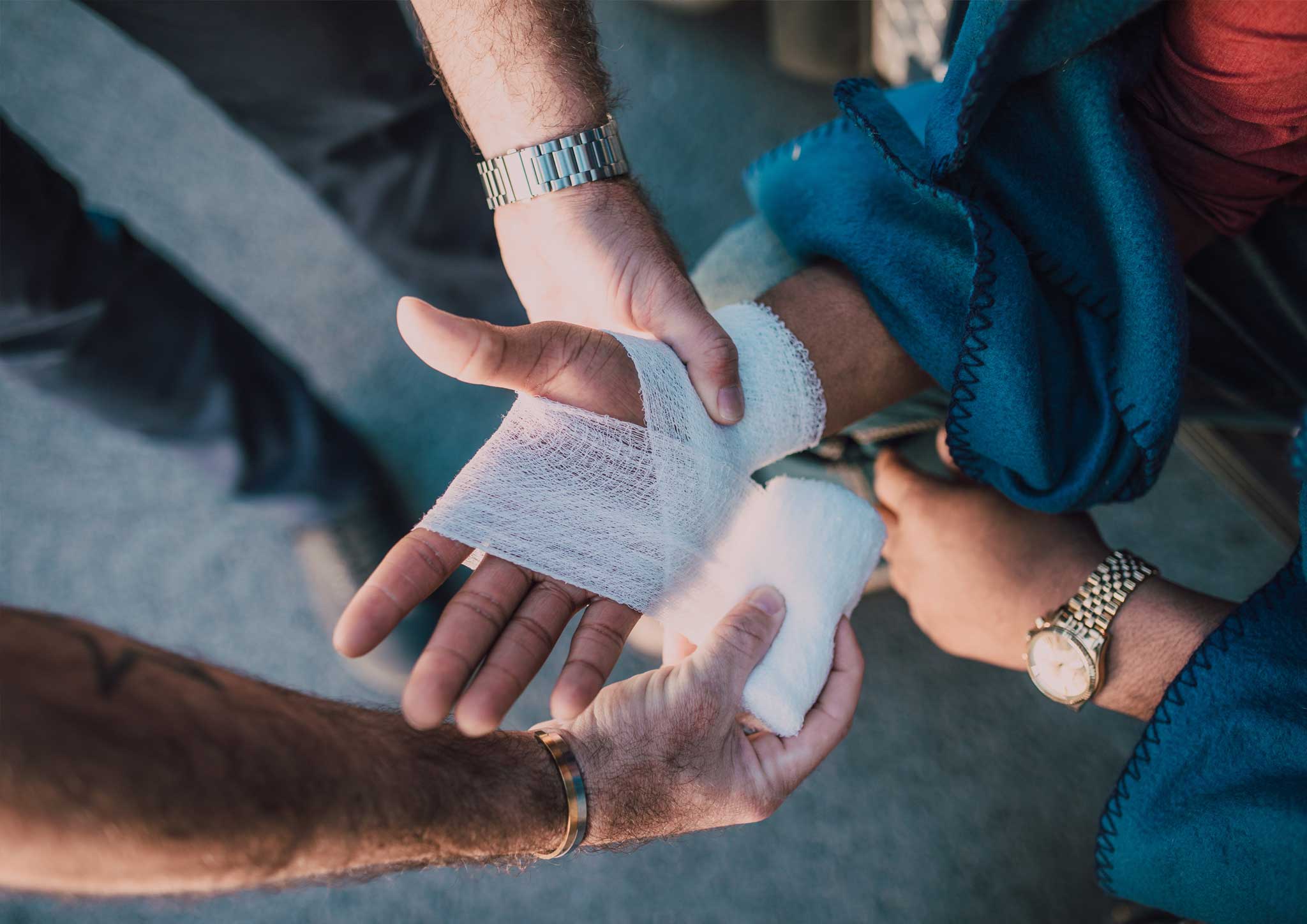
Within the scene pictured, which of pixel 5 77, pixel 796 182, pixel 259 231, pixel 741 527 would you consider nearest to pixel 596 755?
pixel 741 527

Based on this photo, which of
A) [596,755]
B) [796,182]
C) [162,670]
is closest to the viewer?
[162,670]

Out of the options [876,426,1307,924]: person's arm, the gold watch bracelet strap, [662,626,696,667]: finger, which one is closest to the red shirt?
[876,426,1307,924]: person's arm

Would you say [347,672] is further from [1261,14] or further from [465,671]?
[1261,14]

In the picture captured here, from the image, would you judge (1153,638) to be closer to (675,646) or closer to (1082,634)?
(1082,634)

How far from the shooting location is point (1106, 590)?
811mm

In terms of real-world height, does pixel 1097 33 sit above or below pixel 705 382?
above

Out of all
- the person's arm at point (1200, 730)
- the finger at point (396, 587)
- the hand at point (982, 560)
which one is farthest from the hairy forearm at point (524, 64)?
the person's arm at point (1200, 730)

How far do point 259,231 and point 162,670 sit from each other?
1.27 meters

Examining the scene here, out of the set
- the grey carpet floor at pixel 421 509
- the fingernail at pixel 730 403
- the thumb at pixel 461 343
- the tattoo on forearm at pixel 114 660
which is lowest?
the grey carpet floor at pixel 421 509

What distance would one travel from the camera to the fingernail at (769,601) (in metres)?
0.75

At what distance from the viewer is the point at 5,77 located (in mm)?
1636

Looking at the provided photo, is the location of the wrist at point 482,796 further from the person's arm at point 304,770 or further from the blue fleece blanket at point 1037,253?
the blue fleece blanket at point 1037,253

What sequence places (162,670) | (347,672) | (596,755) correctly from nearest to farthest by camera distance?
(162,670), (596,755), (347,672)

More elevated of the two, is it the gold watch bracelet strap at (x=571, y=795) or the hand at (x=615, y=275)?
the hand at (x=615, y=275)
